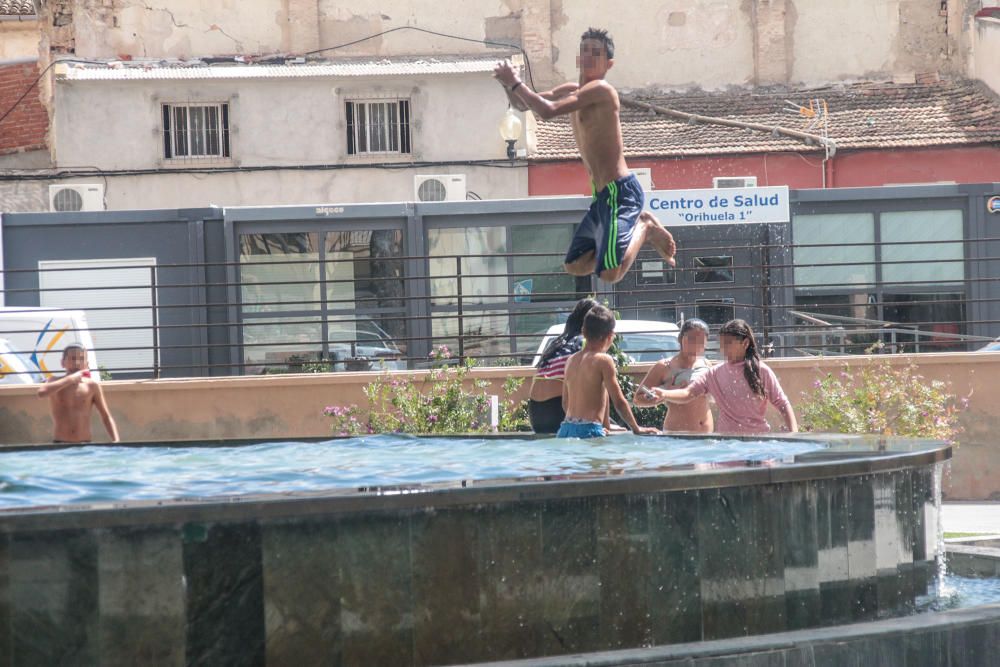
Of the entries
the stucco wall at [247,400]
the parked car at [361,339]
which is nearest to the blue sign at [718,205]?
the parked car at [361,339]

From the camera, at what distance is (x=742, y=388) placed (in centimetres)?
909

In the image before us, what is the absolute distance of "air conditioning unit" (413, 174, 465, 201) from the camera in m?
27.7

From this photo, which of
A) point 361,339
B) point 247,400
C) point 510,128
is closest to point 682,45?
point 510,128

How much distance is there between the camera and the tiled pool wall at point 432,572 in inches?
189

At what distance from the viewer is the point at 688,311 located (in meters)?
20.0

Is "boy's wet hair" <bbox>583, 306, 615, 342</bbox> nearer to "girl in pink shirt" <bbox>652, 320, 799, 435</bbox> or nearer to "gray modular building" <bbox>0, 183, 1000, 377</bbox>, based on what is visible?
"girl in pink shirt" <bbox>652, 320, 799, 435</bbox>

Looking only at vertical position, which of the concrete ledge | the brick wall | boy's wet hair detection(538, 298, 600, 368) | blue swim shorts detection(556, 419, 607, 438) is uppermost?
the brick wall

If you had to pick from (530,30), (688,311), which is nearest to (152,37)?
(530,30)

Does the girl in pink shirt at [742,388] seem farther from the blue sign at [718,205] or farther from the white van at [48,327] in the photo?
the blue sign at [718,205]

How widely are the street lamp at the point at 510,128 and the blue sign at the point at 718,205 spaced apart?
30.2 feet

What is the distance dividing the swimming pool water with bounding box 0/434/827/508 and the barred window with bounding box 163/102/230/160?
806 inches

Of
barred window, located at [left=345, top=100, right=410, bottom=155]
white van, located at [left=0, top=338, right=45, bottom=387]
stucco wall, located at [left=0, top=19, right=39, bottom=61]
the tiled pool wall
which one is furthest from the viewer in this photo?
stucco wall, located at [left=0, top=19, right=39, bottom=61]

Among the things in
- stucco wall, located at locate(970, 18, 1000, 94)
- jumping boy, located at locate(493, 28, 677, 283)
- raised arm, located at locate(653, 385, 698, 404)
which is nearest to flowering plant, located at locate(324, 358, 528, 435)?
raised arm, located at locate(653, 385, 698, 404)

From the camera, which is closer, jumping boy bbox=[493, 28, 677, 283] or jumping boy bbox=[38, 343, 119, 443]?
jumping boy bbox=[493, 28, 677, 283]
